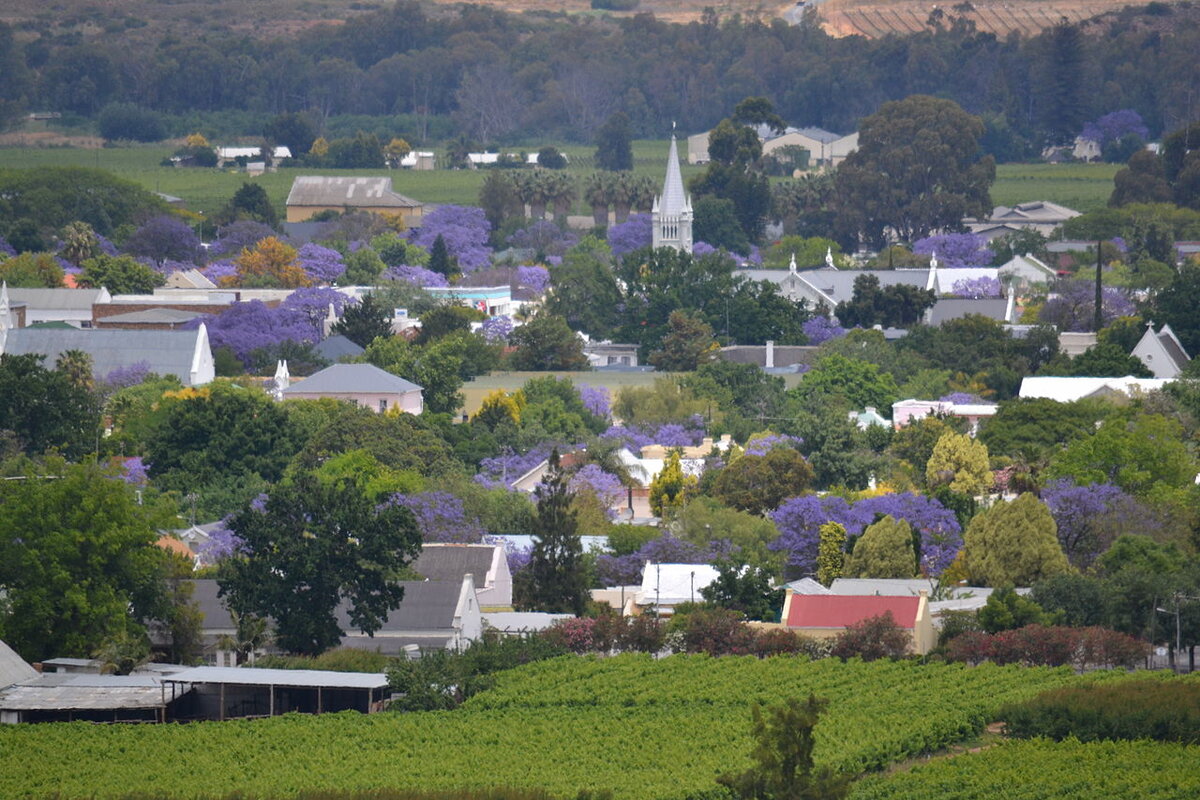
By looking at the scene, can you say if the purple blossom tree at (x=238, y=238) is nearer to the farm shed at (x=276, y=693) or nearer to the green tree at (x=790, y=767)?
the farm shed at (x=276, y=693)

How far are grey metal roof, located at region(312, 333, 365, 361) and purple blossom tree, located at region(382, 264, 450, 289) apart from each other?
26.9 m

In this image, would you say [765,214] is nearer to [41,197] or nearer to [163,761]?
[41,197]

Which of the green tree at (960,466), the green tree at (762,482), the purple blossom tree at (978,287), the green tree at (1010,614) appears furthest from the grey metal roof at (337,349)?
the green tree at (1010,614)

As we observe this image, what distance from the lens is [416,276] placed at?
14088 cm

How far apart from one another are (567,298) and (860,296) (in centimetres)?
1285

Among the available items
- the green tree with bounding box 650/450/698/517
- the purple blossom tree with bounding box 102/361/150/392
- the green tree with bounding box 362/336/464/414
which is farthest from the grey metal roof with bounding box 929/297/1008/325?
the green tree with bounding box 650/450/698/517

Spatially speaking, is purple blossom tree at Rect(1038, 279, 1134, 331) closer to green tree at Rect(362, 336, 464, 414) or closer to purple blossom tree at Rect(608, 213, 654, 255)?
green tree at Rect(362, 336, 464, 414)

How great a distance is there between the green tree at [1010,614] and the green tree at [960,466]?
1568 centimetres

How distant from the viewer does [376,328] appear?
11300 centimetres

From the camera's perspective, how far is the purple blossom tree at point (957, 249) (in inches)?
6004

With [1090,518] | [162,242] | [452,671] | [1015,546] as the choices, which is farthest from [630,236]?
[452,671]

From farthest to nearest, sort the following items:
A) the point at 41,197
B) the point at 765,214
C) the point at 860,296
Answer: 1. the point at 765,214
2. the point at 41,197
3. the point at 860,296

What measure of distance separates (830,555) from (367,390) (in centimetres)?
2868

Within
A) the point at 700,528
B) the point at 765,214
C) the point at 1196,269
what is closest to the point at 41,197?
the point at 765,214
